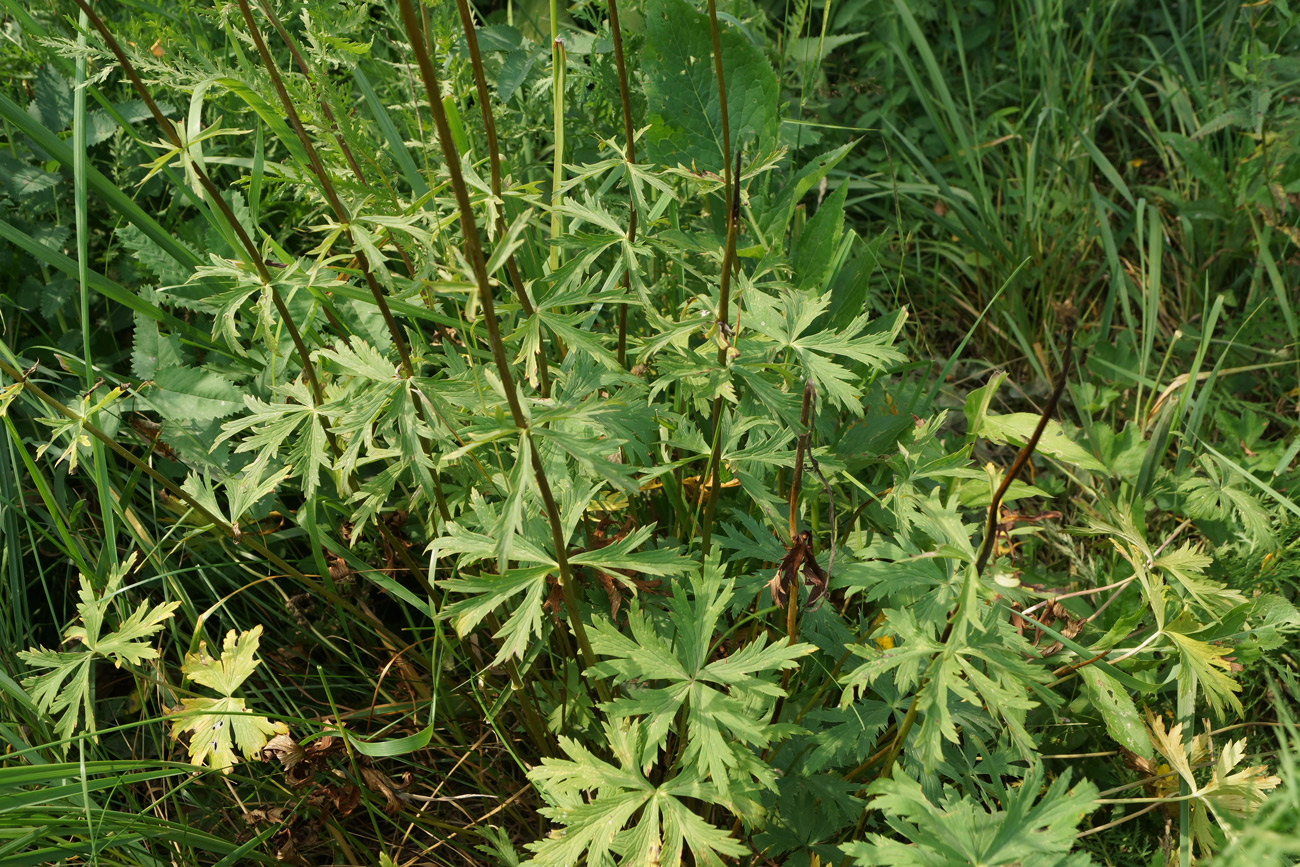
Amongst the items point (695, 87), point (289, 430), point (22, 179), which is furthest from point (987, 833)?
point (22, 179)

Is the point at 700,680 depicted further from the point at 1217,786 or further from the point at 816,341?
the point at 1217,786

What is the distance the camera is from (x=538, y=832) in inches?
69.4

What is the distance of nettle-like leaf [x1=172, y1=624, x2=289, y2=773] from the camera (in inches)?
60.6

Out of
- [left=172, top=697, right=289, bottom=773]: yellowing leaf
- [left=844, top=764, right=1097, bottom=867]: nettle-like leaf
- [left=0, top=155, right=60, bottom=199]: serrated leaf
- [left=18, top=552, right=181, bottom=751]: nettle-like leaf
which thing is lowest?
[left=844, top=764, right=1097, bottom=867]: nettle-like leaf

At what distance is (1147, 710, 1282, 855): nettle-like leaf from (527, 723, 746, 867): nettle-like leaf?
0.82 meters

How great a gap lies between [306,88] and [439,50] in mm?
464

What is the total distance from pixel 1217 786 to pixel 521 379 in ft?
4.52

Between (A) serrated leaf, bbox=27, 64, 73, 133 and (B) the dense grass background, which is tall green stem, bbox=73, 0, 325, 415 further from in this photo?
(A) serrated leaf, bbox=27, 64, 73, 133

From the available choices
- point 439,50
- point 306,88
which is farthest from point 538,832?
point 439,50

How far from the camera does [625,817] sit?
50.3 inches

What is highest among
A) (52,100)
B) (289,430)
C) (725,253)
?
(52,100)

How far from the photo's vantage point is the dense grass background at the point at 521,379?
1.51 metres

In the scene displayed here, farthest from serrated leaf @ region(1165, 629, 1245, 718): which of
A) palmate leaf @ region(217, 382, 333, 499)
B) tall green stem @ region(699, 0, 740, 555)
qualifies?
palmate leaf @ region(217, 382, 333, 499)

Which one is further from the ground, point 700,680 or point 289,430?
point 289,430
